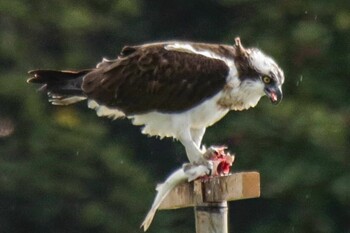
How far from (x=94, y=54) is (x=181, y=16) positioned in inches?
37.8

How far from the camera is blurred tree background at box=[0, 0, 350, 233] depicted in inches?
474

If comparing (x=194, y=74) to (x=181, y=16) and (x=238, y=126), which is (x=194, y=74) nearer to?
(x=238, y=126)

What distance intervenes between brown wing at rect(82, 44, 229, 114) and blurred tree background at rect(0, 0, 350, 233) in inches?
163

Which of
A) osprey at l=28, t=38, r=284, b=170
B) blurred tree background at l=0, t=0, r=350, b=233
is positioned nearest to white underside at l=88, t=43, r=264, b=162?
osprey at l=28, t=38, r=284, b=170

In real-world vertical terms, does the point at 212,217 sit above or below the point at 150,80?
below

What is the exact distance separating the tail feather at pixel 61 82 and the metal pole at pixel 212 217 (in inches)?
35.2

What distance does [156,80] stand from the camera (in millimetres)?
7648

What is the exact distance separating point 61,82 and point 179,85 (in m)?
0.53

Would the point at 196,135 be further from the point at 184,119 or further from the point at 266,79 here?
the point at 266,79

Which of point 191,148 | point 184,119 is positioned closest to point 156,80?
point 184,119

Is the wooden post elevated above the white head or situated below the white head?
below

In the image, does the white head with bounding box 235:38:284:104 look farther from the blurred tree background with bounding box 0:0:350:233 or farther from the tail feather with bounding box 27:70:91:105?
the blurred tree background with bounding box 0:0:350:233

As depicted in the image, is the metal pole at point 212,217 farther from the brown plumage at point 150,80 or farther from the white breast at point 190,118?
the brown plumage at point 150,80

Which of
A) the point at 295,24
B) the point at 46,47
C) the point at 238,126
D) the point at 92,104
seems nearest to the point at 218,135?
the point at 238,126
